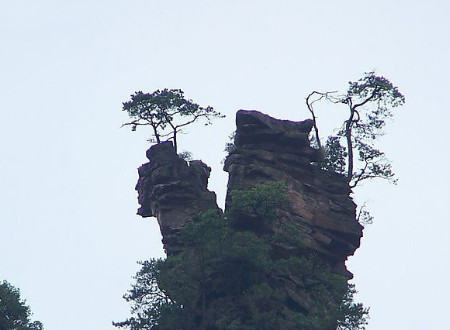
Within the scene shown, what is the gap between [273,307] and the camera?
73.8 metres

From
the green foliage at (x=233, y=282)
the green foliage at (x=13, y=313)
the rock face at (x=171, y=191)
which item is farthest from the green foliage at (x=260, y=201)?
the green foliage at (x=13, y=313)

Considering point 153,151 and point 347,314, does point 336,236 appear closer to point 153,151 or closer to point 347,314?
point 347,314

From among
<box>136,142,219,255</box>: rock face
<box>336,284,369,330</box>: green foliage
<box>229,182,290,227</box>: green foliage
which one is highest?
<box>136,142,219,255</box>: rock face

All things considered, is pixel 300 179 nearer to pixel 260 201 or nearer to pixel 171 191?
pixel 260 201

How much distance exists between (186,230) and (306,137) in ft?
55.2

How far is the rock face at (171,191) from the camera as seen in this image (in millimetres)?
84000

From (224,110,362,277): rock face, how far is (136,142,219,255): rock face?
4.02 metres

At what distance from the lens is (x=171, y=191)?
85000mm

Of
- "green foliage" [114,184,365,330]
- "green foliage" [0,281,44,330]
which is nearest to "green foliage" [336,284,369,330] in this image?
"green foliage" [114,184,365,330]

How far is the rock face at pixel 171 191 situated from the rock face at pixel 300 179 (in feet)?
13.2

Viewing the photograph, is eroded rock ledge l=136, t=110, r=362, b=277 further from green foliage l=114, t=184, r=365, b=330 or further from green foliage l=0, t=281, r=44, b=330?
green foliage l=0, t=281, r=44, b=330

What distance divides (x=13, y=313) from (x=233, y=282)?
23.5m

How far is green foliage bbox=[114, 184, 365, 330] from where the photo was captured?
73.6 meters

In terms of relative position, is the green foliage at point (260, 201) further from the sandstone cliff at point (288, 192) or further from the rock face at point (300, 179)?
the rock face at point (300, 179)
